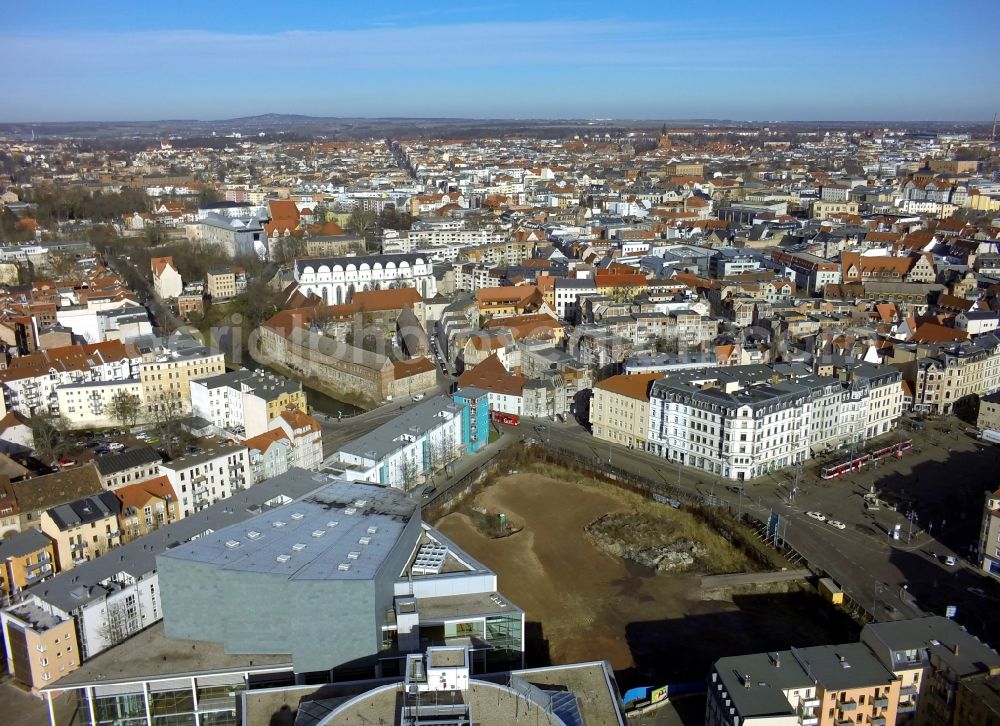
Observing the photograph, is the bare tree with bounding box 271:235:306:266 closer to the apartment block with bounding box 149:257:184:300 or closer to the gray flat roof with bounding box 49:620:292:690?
the apartment block with bounding box 149:257:184:300

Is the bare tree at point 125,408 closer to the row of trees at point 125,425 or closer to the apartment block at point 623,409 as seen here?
the row of trees at point 125,425

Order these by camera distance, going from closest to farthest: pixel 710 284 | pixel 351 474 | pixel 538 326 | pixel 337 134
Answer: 1. pixel 351 474
2. pixel 538 326
3. pixel 710 284
4. pixel 337 134

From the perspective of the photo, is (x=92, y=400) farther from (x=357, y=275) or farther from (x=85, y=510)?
(x=357, y=275)

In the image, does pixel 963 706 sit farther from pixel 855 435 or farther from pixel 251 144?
pixel 251 144

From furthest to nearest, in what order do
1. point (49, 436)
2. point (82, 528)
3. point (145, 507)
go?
point (49, 436)
point (145, 507)
point (82, 528)

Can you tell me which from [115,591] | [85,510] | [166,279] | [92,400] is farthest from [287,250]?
[115,591]

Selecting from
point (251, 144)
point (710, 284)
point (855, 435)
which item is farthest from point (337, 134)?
point (855, 435)

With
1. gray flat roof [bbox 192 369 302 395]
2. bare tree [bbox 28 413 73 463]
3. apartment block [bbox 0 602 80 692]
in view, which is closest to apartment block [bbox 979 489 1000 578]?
apartment block [bbox 0 602 80 692]
